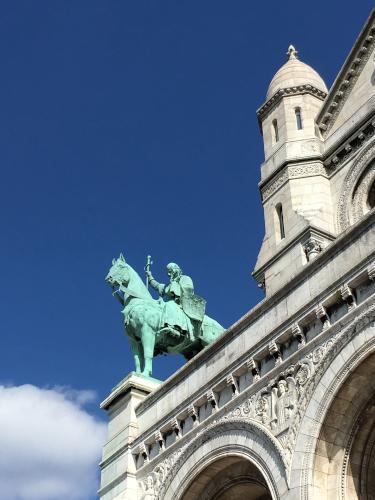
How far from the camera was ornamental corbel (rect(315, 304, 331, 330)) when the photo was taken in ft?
57.6

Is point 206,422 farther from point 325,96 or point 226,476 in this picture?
point 325,96

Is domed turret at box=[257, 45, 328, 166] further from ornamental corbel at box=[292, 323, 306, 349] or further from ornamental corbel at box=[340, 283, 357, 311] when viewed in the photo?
ornamental corbel at box=[340, 283, 357, 311]

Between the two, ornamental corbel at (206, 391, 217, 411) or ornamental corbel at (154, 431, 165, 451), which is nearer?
ornamental corbel at (206, 391, 217, 411)

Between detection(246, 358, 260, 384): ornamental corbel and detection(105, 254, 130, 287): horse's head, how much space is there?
8495mm

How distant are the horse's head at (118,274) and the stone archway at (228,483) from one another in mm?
8397

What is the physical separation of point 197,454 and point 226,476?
0.81 m

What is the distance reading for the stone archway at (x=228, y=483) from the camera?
762 inches

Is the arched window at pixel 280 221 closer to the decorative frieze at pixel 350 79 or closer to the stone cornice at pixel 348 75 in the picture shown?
Result: the stone cornice at pixel 348 75

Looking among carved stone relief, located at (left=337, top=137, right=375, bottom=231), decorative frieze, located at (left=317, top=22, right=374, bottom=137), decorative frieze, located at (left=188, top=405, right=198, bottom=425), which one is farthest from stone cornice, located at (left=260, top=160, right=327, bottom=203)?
decorative frieze, located at (left=188, top=405, right=198, bottom=425)

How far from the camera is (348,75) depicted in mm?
27953

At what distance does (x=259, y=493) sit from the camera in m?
19.8

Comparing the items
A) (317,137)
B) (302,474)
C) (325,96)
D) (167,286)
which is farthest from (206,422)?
(325,96)

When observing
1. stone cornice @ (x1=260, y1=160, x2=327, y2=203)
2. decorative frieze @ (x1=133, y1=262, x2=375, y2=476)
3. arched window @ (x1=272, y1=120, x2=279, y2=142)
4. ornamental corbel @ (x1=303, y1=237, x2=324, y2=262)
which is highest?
arched window @ (x1=272, y1=120, x2=279, y2=142)

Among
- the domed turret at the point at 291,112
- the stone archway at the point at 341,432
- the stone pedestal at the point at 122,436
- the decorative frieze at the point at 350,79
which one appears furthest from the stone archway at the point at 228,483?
the decorative frieze at the point at 350,79
